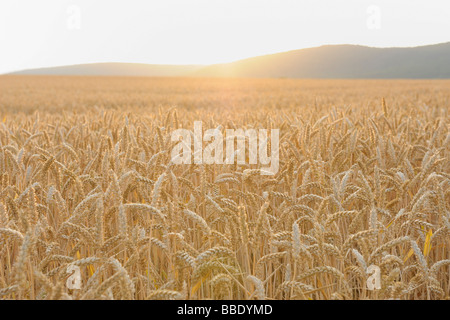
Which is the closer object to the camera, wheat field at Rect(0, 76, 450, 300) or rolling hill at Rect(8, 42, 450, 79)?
wheat field at Rect(0, 76, 450, 300)

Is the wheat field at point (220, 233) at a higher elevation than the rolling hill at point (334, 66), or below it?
below

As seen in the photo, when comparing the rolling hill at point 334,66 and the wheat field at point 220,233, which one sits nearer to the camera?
the wheat field at point 220,233

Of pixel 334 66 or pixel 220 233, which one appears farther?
pixel 334 66

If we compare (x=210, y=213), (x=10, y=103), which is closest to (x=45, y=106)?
(x=10, y=103)

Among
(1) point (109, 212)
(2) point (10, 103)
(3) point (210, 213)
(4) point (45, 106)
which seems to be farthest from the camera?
(2) point (10, 103)

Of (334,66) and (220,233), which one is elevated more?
(334,66)

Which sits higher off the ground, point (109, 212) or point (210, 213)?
point (109, 212)

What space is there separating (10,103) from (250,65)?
4119 inches

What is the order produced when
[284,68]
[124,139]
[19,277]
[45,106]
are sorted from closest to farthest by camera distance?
[19,277] → [124,139] → [45,106] → [284,68]

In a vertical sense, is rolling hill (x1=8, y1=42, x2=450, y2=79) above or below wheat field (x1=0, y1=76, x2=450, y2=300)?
above
